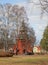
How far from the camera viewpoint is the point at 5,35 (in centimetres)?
7706

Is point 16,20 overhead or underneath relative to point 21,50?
overhead

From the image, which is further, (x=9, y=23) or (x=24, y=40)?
(x=24, y=40)

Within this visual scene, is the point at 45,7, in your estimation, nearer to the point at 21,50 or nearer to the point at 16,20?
the point at 16,20

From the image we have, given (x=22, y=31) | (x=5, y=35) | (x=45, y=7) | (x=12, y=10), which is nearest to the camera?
(x=45, y=7)

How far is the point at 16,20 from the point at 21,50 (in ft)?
65.8

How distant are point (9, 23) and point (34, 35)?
18286 mm

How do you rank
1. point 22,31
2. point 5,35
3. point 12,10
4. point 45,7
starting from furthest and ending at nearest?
point 22,31, point 5,35, point 12,10, point 45,7

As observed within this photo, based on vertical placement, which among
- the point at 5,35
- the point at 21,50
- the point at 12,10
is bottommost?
the point at 21,50

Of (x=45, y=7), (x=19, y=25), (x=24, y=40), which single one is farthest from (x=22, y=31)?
(x=45, y=7)

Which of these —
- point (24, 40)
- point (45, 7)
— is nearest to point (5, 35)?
point (24, 40)

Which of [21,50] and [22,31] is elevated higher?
[22,31]

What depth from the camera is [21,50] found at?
3457 inches

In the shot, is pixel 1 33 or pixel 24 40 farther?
pixel 24 40

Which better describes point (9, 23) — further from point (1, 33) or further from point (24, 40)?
point (24, 40)
